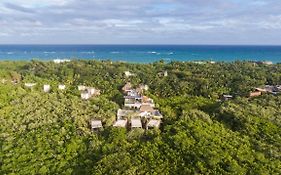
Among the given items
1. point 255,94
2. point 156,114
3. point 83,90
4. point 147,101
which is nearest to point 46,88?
point 83,90

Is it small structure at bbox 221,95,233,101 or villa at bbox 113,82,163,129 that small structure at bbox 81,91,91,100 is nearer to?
villa at bbox 113,82,163,129

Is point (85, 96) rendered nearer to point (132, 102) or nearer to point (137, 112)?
point (132, 102)

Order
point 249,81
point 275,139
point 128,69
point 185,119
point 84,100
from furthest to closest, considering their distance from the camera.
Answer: point 128,69, point 249,81, point 84,100, point 185,119, point 275,139

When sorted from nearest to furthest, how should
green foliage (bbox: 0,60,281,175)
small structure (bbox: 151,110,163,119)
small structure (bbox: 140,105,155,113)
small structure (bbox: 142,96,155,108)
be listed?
green foliage (bbox: 0,60,281,175), small structure (bbox: 151,110,163,119), small structure (bbox: 140,105,155,113), small structure (bbox: 142,96,155,108)

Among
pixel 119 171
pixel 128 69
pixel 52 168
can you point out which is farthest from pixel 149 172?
pixel 128 69

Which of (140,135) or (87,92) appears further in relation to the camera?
(87,92)

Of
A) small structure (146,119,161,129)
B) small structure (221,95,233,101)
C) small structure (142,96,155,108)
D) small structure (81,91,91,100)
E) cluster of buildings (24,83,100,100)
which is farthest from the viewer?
small structure (221,95,233,101)

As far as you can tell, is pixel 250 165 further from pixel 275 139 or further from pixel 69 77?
pixel 69 77

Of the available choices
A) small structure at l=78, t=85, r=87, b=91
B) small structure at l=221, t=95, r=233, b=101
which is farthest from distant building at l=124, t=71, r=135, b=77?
small structure at l=221, t=95, r=233, b=101
